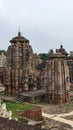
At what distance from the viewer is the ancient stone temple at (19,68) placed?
49219 millimetres

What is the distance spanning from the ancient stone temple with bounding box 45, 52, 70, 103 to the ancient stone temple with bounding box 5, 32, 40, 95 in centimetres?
528

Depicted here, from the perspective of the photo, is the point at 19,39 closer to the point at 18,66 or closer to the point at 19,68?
the point at 18,66

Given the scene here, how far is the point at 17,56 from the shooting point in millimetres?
49219

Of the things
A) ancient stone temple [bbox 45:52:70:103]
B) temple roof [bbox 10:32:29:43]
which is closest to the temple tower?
temple roof [bbox 10:32:29:43]

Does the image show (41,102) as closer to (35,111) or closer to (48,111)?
(48,111)

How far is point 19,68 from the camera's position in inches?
1940

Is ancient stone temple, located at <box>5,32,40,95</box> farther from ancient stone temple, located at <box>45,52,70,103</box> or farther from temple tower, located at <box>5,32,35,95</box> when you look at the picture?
ancient stone temple, located at <box>45,52,70,103</box>

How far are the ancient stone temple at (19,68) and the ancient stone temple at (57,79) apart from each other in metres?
5.28

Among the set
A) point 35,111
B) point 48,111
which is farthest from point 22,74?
point 35,111

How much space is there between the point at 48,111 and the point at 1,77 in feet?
105

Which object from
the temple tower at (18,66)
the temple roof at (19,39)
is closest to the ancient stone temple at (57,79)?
the temple tower at (18,66)

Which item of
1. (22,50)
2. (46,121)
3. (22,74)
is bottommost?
(46,121)

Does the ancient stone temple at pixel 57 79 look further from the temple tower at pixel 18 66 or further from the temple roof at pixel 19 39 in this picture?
the temple roof at pixel 19 39

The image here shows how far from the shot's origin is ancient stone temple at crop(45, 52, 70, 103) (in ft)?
145
